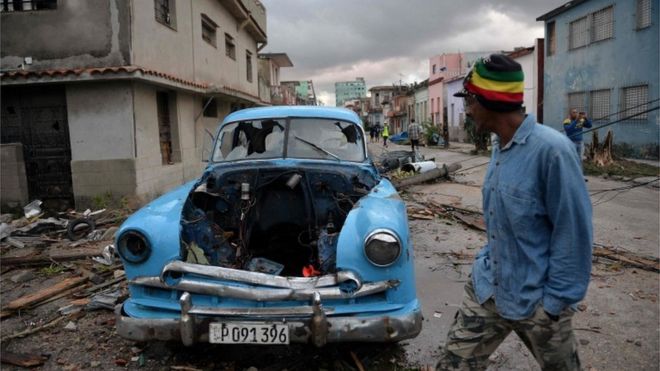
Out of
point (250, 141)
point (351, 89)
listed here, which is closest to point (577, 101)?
point (250, 141)

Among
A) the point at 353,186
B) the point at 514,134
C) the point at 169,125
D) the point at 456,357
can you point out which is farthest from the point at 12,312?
the point at 169,125

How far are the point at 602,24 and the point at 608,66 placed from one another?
5.76 ft

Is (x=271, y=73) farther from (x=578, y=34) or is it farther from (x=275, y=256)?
(x=275, y=256)

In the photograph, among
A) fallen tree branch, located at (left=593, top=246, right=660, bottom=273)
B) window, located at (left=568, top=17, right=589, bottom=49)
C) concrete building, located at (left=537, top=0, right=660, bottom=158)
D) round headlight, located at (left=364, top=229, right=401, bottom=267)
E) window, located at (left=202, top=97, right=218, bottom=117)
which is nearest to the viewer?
round headlight, located at (left=364, top=229, right=401, bottom=267)

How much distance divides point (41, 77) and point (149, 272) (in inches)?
277

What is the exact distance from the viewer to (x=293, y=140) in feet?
15.8

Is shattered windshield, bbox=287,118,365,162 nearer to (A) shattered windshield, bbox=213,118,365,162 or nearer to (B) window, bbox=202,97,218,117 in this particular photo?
(A) shattered windshield, bbox=213,118,365,162

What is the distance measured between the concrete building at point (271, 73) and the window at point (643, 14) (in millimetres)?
14731

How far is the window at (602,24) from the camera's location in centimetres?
1800

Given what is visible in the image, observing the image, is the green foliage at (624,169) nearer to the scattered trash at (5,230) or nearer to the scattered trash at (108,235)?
the scattered trash at (108,235)

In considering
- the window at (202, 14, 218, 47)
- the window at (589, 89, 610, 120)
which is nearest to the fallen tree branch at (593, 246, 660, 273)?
the window at (202, 14, 218, 47)

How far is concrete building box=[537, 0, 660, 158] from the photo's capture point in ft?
52.0

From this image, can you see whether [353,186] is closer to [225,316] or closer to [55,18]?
[225,316]

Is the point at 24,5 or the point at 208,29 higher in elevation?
the point at 208,29
